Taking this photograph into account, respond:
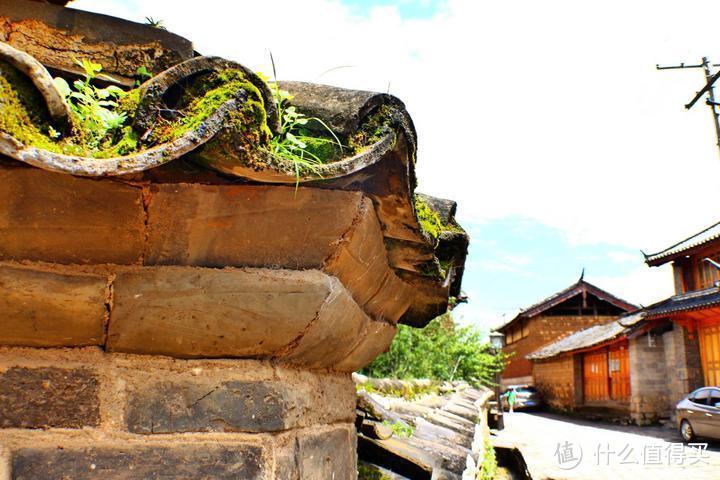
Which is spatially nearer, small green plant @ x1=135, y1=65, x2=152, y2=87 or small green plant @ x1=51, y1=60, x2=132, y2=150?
small green plant @ x1=51, y1=60, x2=132, y2=150

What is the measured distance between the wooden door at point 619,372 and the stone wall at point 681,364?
1932 millimetres

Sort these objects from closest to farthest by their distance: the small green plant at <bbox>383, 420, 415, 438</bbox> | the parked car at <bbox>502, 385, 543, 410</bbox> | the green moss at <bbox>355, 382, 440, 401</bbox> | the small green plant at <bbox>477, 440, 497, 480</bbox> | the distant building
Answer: the small green plant at <bbox>383, 420, 415, 438</bbox>
the green moss at <bbox>355, 382, 440, 401</bbox>
the small green plant at <bbox>477, 440, 497, 480</bbox>
the distant building
the parked car at <bbox>502, 385, 543, 410</bbox>

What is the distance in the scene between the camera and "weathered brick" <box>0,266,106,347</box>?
1180 millimetres

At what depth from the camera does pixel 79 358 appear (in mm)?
1285

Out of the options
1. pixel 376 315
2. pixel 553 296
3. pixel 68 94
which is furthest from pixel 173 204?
pixel 553 296

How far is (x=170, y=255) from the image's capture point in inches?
50.1

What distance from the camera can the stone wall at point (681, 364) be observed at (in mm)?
17375

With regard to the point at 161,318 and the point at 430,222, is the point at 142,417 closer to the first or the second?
the point at 161,318

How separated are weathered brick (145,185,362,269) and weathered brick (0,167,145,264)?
5cm

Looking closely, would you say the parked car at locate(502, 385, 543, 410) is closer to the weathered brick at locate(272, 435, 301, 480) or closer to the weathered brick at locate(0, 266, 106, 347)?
the weathered brick at locate(272, 435, 301, 480)

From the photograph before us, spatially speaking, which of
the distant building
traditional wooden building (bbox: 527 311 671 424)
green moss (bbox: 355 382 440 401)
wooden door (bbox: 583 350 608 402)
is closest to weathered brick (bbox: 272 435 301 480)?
green moss (bbox: 355 382 440 401)

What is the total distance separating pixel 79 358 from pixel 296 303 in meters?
0.45

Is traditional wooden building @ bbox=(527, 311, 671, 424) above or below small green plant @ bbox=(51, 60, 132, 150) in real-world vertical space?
above
